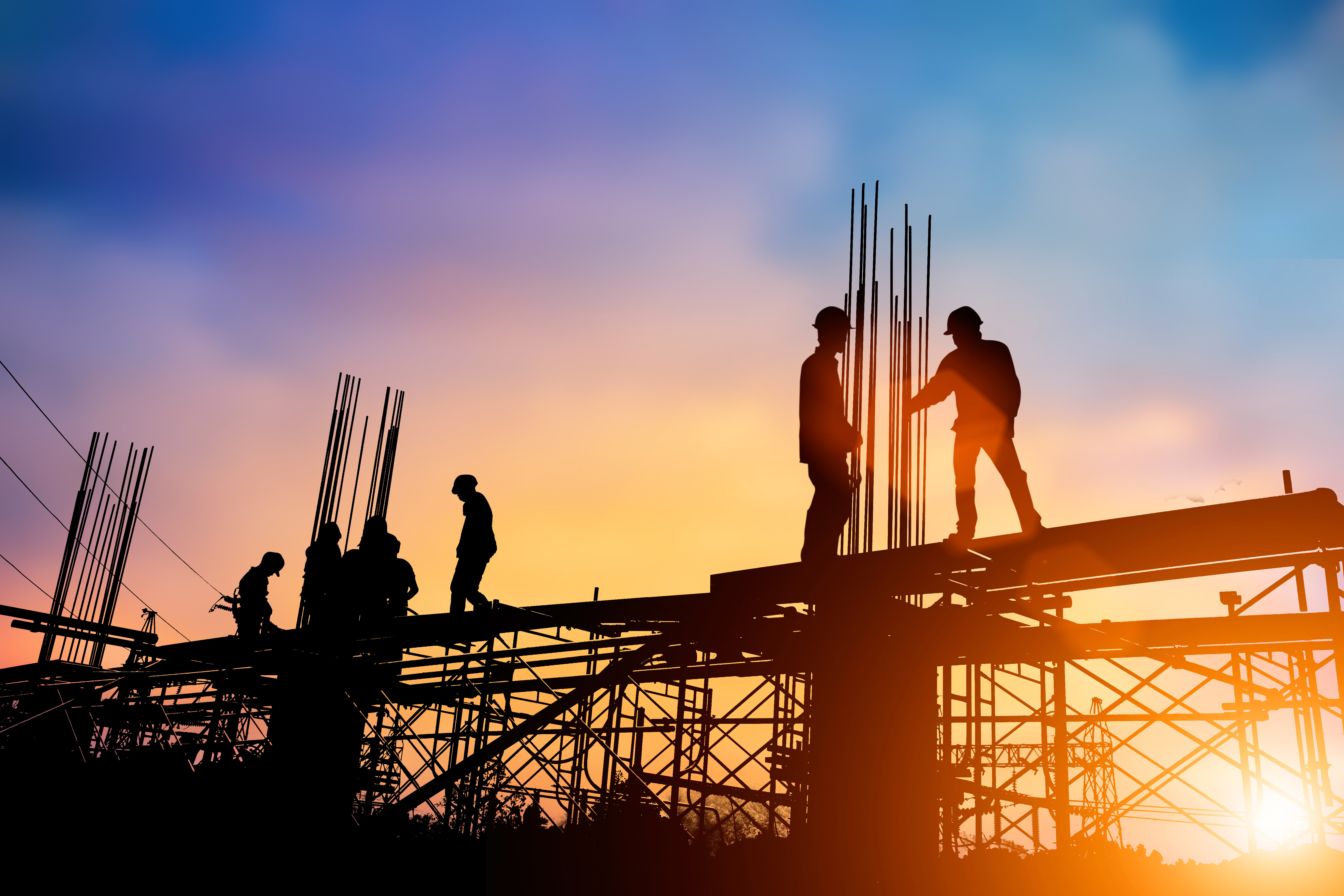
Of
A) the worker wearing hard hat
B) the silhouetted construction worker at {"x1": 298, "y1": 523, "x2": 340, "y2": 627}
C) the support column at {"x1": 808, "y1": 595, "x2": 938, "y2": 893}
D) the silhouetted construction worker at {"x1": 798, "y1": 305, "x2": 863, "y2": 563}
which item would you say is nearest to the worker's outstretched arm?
the silhouetted construction worker at {"x1": 798, "y1": 305, "x2": 863, "y2": 563}

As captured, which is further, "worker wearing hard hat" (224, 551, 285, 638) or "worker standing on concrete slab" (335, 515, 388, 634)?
"worker wearing hard hat" (224, 551, 285, 638)

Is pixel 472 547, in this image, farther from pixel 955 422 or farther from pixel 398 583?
pixel 955 422

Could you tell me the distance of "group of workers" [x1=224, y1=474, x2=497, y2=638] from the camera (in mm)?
10305

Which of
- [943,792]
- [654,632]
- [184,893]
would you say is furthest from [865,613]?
[943,792]

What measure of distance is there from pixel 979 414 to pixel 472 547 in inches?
233

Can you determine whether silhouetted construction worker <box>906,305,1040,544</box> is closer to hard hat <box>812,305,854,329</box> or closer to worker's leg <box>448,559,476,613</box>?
hard hat <box>812,305,854,329</box>

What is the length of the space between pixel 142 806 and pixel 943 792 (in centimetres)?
1106

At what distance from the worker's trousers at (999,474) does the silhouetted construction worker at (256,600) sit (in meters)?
10.3

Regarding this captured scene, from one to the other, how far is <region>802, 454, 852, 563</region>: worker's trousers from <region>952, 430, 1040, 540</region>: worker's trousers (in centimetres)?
83

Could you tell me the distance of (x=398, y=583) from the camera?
11.6 m

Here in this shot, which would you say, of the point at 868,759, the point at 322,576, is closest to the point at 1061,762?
the point at 868,759

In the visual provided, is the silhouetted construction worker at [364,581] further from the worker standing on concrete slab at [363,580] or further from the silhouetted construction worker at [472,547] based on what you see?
the silhouetted construction worker at [472,547]

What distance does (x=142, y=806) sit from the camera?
427 inches

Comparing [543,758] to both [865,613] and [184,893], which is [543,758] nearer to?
[184,893]
